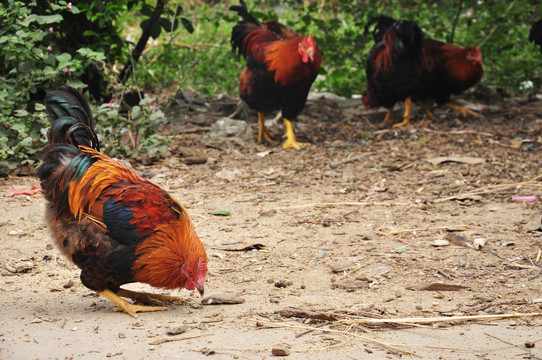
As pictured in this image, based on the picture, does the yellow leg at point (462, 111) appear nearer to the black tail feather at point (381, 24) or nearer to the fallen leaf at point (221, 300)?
the black tail feather at point (381, 24)

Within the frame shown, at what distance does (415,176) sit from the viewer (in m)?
6.16

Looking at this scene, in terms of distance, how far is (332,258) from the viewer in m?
4.18

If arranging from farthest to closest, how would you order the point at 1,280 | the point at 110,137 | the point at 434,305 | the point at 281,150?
the point at 281,150
the point at 110,137
the point at 1,280
the point at 434,305

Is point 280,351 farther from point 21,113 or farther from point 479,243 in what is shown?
point 21,113

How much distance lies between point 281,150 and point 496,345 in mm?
5129

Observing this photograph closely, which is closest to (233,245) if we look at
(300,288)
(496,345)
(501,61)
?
(300,288)

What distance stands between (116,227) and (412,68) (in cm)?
616

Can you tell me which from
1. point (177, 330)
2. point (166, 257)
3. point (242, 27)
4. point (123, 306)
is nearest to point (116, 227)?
point (166, 257)

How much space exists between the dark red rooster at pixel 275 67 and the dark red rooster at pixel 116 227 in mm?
4248

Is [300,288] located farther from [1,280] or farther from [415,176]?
[415,176]

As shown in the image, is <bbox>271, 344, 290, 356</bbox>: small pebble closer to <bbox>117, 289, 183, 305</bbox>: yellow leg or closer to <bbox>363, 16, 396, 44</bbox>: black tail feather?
<bbox>117, 289, 183, 305</bbox>: yellow leg

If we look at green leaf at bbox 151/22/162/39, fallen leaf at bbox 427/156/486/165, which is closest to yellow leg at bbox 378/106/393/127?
fallen leaf at bbox 427/156/486/165

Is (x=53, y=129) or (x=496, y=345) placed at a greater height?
(x=53, y=129)

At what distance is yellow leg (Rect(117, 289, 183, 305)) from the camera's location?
3.51 meters
